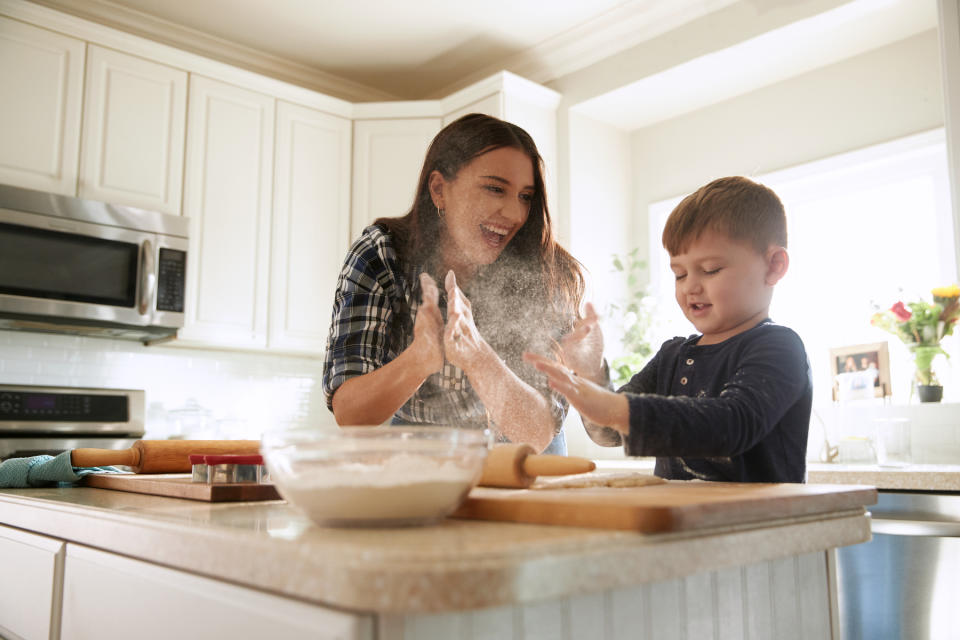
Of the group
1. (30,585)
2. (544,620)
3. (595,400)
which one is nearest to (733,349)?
(595,400)

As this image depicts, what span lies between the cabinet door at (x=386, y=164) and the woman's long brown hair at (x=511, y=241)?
1.87 m

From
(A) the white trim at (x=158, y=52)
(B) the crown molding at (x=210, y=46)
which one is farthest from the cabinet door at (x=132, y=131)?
(B) the crown molding at (x=210, y=46)

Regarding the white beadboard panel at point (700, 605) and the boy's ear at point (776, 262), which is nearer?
the white beadboard panel at point (700, 605)

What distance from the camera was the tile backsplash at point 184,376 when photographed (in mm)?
2574

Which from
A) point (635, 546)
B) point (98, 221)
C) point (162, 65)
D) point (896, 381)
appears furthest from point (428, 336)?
point (162, 65)

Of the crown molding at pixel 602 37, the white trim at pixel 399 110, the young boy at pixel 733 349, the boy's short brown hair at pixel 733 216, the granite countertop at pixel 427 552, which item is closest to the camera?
the granite countertop at pixel 427 552

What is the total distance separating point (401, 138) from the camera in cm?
308

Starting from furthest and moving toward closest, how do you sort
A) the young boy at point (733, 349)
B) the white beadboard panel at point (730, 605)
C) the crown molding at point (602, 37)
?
the crown molding at point (602, 37) → the young boy at point (733, 349) → the white beadboard panel at point (730, 605)

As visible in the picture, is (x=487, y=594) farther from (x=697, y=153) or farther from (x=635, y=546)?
(x=697, y=153)

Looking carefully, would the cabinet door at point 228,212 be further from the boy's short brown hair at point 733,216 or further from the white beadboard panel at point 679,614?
the white beadboard panel at point 679,614

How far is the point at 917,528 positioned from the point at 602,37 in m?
2.02

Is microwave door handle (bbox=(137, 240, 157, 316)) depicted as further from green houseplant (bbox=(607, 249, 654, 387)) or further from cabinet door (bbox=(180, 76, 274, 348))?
green houseplant (bbox=(607, 249, 654, 387))

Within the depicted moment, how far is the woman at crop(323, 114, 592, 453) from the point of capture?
109 cm

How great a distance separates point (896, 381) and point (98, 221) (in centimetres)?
260
